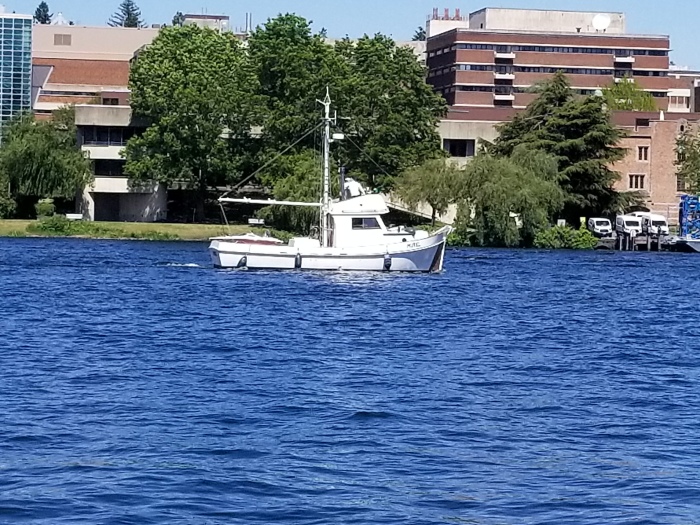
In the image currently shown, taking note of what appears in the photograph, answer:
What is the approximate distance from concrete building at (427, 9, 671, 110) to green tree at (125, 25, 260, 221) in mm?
66269

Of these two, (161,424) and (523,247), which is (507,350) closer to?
(161,424)

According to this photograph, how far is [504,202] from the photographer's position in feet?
305

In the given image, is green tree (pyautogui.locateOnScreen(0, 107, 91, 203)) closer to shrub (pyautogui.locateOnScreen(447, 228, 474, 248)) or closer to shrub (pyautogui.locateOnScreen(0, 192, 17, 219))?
shrub (pyautogui.locateOnScreen(0, 192, 17, 219))

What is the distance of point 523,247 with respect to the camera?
318ft

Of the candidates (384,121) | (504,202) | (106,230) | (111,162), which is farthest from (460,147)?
(106,230)

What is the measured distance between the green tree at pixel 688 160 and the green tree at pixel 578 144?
25.1 feet

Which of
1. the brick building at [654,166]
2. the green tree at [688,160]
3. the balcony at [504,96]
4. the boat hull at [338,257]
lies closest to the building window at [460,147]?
the brick building at [654,166]

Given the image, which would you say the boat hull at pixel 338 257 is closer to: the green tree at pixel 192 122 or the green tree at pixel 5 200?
the green tree at pixel 192 122

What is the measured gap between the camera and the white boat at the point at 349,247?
213 feet

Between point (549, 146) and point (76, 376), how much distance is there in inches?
3134

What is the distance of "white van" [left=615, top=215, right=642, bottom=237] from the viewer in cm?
10138

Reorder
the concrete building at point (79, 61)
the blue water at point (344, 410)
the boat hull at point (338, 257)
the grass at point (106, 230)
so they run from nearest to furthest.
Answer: the blue water at point (344, 410)
the boat hull at point (338, 257)
the grass at point (106, 230)
the concrete building at point (79, 61)

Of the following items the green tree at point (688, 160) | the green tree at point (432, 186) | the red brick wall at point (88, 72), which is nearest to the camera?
the green tree at point (432, 186)

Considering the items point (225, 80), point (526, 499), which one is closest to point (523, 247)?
point (225, 80)
